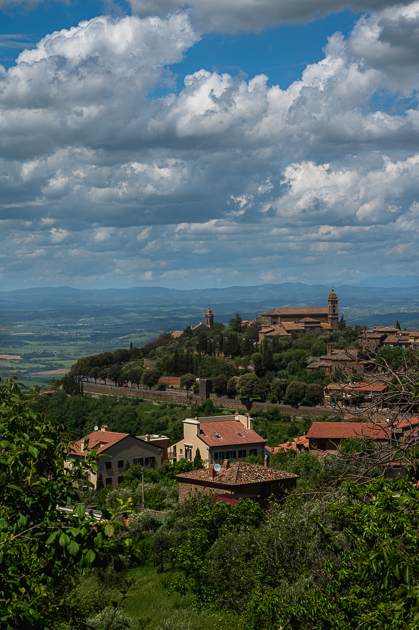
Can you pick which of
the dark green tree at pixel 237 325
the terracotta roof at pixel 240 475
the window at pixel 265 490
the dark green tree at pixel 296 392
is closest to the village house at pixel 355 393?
the terracotta roof at pixel 240 475

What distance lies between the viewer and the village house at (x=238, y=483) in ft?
93.0

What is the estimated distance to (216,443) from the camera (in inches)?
1759

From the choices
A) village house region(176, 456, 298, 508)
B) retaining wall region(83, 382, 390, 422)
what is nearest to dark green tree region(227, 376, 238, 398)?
retaining wall region(83, 382, 390, 422)

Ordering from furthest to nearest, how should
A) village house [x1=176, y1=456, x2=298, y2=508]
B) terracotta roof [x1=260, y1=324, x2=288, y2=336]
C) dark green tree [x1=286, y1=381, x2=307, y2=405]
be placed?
terracotta roof [x1=260, y1=324, x2=288, y2=336], dark green tree [x1=286, y1=381, x2=307, y2=405], village house [x1=176, y1=456, x2=298, y2=508]

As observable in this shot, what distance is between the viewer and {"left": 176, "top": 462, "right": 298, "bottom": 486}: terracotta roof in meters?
28.8

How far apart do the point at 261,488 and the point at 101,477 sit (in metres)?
17.3

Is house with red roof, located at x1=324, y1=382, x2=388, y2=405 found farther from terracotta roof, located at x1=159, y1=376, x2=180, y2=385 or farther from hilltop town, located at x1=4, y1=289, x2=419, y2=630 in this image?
terracotta roof, located at x1=159, y1=376, x2=180, y2=385

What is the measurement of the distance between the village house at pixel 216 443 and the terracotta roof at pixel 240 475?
12.9 metres

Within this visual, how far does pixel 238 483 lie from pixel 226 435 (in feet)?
58.7

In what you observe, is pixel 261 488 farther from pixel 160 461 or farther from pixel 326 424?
pixel 326 424

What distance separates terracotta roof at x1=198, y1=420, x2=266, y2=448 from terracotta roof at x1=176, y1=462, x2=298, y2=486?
1353 cm

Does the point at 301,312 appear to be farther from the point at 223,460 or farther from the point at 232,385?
the point at 223,460

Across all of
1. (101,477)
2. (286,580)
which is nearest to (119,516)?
(286,580)

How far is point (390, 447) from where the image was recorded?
20.6ft
